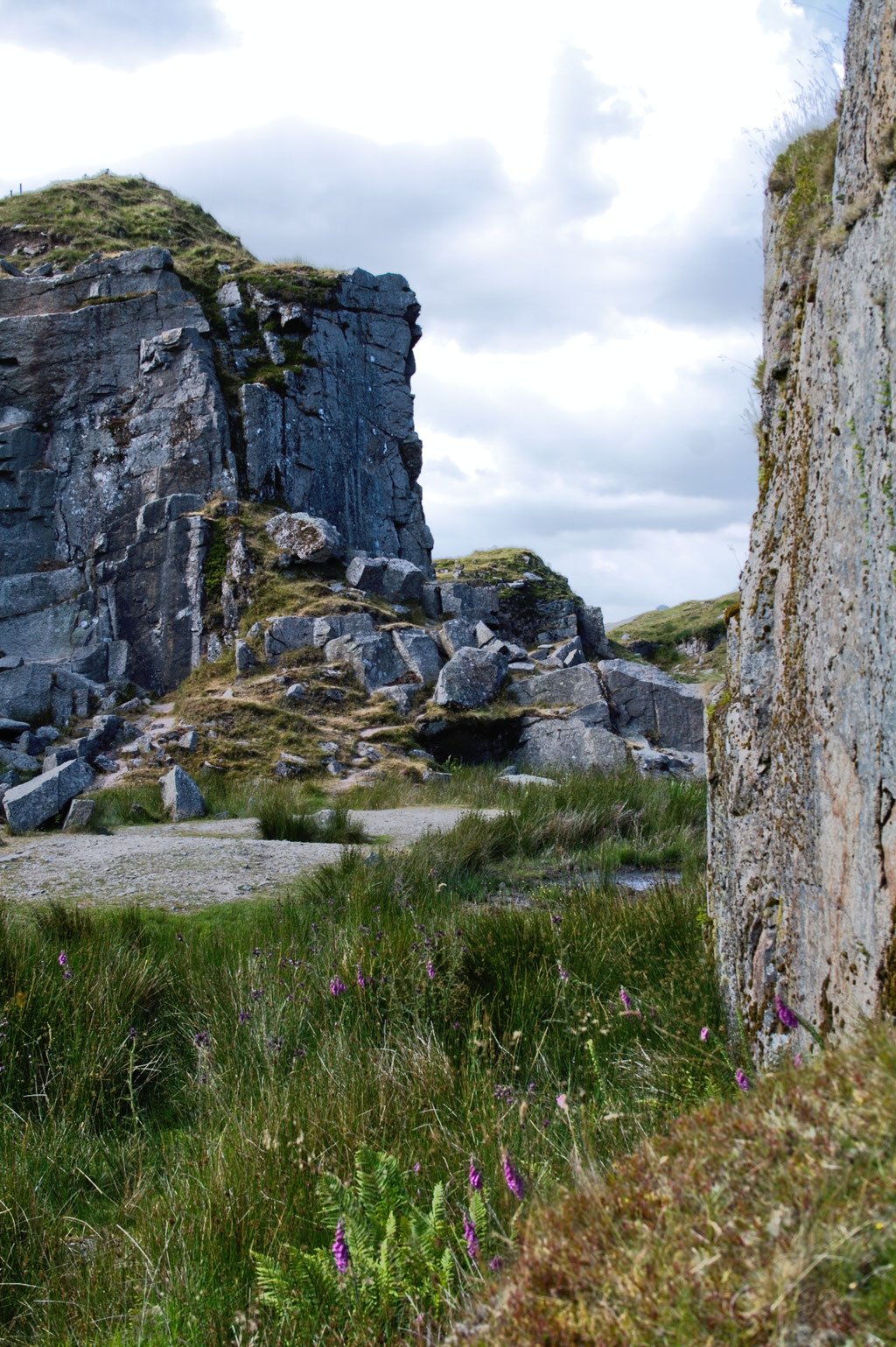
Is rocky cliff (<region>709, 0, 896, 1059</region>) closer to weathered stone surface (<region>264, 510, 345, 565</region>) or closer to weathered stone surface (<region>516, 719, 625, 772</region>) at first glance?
weathered stone surface (<region>516, 719, 625, 772</region>)

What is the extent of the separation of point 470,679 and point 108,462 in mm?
11431

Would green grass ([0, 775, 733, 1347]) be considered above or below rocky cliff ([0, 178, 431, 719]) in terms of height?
below

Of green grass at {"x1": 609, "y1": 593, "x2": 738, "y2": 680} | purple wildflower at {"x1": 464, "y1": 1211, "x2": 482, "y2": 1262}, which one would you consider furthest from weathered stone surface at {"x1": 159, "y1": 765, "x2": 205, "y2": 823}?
green grass at {"x1": 609, "y1": 593, "x2": 738, "y2": 680}

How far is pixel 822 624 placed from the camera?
2.83m

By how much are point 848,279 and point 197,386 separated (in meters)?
20.6

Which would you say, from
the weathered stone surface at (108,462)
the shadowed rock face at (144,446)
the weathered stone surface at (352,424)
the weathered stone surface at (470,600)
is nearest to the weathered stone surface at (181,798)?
the shadowed rock face at (144,446)

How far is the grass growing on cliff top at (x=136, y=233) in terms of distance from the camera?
950 inches

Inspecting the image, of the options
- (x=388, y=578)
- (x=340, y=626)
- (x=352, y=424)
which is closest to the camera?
(x=340, y=626)

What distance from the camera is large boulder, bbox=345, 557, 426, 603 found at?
65.9 ft

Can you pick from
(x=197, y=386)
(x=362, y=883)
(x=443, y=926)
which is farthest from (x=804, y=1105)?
(x=197, y=386)

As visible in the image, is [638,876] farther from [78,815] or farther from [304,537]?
[304,537]

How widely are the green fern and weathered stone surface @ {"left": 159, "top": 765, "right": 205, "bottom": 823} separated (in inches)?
369

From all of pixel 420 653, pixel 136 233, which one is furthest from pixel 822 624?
pixel 136 233

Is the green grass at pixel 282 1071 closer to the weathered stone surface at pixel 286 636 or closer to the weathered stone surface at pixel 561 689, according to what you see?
the weathered stone surface at pixel 561 689
